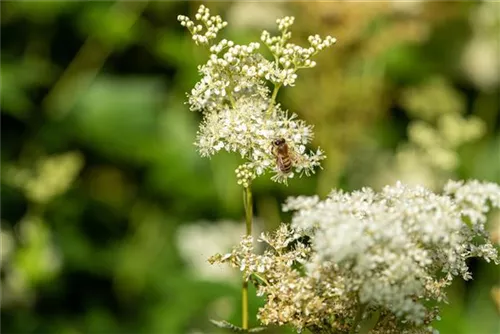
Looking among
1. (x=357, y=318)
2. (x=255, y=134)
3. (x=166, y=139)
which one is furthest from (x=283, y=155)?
(x=166, y=139)

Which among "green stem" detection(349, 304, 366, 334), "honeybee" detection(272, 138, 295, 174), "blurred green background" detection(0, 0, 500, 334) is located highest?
"blurred green background" detection(0, 0, 500, 334)

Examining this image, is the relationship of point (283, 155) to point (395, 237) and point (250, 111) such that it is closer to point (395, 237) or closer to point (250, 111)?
point (250, 111)

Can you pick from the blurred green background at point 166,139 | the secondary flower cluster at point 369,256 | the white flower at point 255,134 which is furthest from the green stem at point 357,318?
the blurred green background at point 166,139

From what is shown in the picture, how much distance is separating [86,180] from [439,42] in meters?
2.39

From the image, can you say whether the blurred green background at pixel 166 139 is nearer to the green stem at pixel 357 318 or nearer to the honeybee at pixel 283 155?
the honeybee at pixel 283 155

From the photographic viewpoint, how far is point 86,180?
19.5 ft

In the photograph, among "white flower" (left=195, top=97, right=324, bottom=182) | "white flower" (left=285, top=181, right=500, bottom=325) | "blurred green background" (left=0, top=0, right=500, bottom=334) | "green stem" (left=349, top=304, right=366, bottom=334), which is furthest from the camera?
"blurred green background" (left=0, top=0, right=500, bottom=334)

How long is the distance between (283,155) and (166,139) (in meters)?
3.91

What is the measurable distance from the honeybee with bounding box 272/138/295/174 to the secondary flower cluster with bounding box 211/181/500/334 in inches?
4.8

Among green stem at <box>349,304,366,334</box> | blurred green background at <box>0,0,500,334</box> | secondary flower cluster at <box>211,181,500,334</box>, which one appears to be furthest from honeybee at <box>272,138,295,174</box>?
blurred green background at <box>0,0,500,334</box>

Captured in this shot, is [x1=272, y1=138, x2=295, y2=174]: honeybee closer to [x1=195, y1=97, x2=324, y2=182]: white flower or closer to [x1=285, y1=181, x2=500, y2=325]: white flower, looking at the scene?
[x1=195, y1=97, x2=324, y2=182]: white flower

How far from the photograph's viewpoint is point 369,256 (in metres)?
1.33

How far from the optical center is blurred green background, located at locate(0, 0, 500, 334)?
172 inches

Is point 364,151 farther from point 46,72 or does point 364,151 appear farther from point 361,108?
point 46,72
